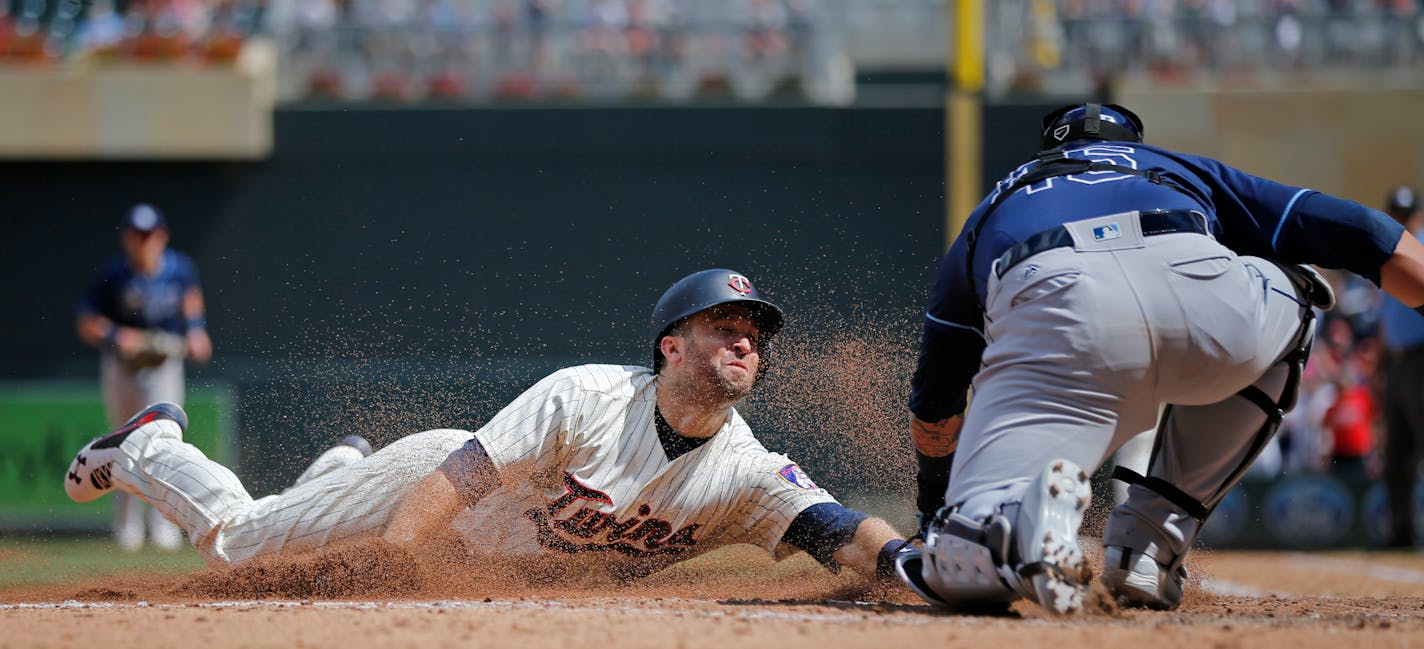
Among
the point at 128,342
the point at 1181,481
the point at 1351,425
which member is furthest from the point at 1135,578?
the point at 1351,425

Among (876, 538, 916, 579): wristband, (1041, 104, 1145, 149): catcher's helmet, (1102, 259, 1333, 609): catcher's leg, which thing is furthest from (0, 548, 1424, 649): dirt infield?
(1041, 104, 1145, 149): catcher's helmet

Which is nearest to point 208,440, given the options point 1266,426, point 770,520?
point 770,520

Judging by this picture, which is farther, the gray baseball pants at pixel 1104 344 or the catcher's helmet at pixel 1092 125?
the catcher's helmet at pixel 1092 125

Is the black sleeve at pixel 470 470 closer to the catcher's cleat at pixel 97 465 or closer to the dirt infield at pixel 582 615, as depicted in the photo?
the dirt infield at pixel 582 615

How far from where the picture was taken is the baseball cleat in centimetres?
334

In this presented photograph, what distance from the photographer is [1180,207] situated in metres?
3.70

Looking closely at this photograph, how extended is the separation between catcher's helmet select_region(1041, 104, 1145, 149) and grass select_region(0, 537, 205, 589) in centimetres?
349

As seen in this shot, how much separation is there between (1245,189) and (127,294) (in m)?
7.82

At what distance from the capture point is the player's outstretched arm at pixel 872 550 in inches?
175

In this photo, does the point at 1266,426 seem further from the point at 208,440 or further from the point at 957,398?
the point at 208,440

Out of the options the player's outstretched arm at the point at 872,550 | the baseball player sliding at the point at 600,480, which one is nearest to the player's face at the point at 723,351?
the baseball player sliding at the point at 600,480

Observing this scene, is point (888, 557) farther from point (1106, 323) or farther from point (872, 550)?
point (1106, 323)

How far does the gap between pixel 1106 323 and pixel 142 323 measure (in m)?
7.71

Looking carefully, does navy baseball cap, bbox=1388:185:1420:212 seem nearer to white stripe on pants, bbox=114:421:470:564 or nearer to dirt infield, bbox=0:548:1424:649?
dirt infield, bbox=0:548:1424:649
